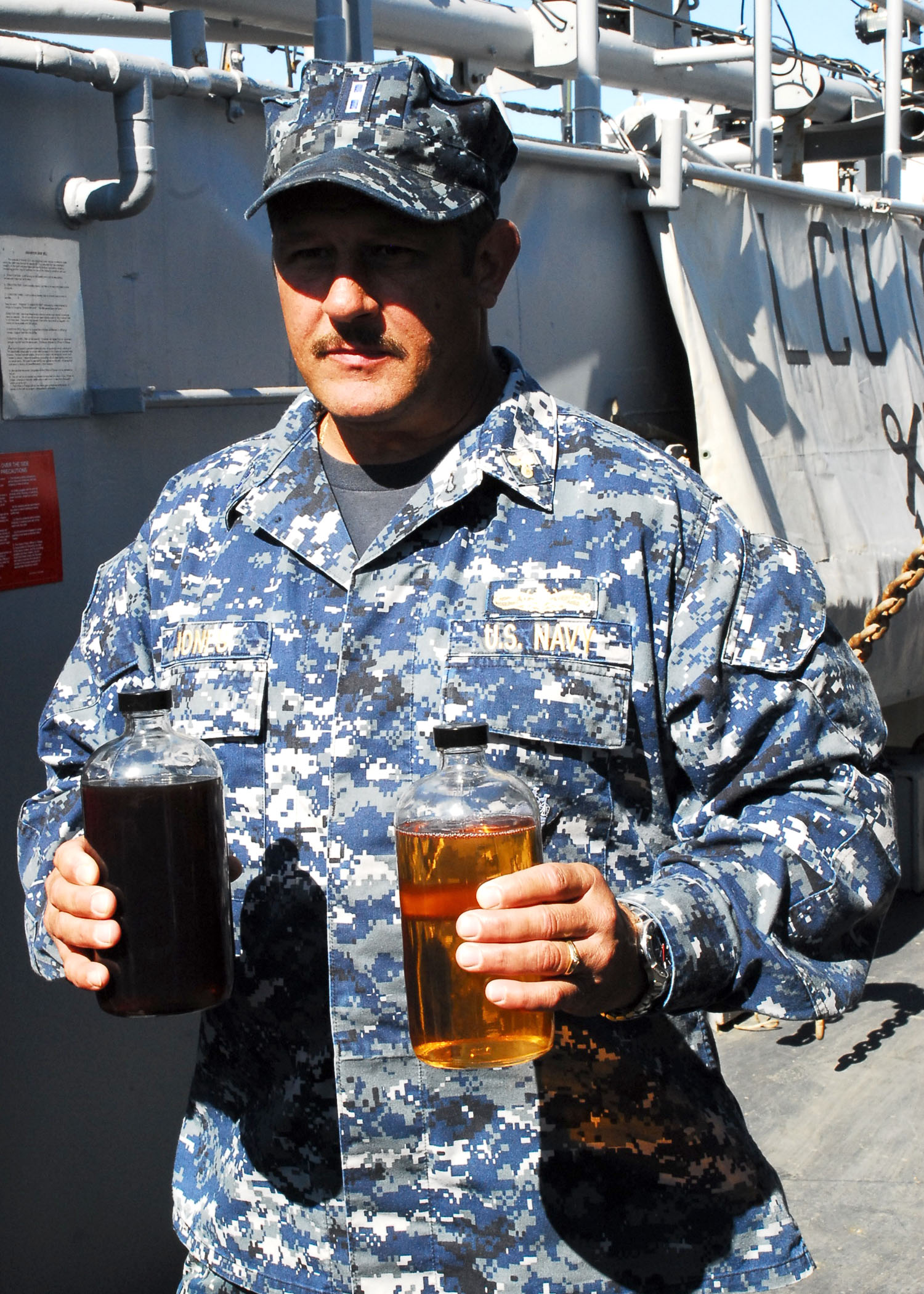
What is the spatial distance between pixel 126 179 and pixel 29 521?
740 millimetres

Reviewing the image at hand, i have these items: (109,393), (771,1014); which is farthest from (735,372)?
(771,1014)

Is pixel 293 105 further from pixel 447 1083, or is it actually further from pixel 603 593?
pixel 447 1083

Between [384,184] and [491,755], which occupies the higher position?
[384,184]

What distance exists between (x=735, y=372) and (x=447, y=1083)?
3.82 metres

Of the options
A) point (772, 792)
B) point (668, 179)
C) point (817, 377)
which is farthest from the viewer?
point (817, 377)

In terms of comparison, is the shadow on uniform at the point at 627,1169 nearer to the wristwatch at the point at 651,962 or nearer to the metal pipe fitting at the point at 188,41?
the wristwatch at the point at 651,962

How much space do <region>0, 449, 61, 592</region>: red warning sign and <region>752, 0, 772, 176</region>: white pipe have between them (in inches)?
146

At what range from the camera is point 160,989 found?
165 cm

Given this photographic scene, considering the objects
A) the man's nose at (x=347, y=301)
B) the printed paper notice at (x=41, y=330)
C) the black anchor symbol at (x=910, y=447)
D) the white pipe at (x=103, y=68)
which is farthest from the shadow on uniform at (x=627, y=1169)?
the black anchor symbol at (x=910, y=447)

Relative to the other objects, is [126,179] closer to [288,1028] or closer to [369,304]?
[369,304]

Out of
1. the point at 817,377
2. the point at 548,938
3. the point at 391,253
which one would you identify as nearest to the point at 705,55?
the point at 817,377

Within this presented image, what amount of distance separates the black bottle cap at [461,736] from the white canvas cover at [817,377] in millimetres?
3733

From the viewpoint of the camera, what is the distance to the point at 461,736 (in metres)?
1.47

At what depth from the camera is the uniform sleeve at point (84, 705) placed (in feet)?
6.63
